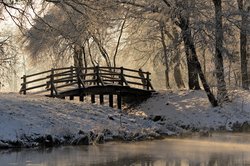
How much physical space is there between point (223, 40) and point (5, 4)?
10.9 metres

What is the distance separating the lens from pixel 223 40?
26125 mm

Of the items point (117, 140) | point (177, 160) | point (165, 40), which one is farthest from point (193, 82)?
point (177, 160)

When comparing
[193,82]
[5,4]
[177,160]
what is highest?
[5,4]

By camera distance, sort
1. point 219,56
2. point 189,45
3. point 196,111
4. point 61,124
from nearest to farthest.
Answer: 1. point 61,124
2. point 189,45
3. point 219,56
4. point 196,111

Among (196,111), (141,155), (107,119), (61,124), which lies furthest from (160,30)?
(141,155)

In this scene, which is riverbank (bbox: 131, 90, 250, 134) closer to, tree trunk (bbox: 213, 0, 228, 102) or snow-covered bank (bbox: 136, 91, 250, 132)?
snow-covered bank (bbox: 136, 91, 250, 132)

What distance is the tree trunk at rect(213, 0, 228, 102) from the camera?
25.9m

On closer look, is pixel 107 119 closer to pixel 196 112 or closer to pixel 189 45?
pixel 189 45

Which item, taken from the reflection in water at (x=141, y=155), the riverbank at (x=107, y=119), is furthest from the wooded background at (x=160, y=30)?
the reflection in water at (x=141, y=155)

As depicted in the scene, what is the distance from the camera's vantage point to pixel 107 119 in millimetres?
23906

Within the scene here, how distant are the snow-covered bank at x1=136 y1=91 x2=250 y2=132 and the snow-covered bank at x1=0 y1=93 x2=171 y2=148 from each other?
264 centimetres

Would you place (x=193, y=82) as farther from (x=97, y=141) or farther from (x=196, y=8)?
(x=97, y=141)

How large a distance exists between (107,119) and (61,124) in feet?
11.0

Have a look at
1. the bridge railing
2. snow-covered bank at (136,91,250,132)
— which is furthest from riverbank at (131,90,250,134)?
the bridge railing
